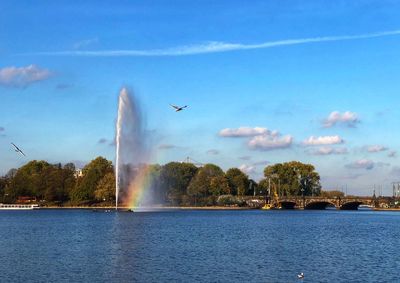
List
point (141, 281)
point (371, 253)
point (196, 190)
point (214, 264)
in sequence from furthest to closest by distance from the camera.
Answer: point (196, 190)
point (371, 253)
point (214, 264)
point (141, 281)

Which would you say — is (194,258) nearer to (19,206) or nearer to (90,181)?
(90,181)

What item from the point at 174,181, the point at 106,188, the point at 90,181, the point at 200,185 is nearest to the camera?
the point at 106,188

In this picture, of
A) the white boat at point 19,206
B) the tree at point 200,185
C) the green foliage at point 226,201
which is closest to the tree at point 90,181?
the white boat at point 19,206

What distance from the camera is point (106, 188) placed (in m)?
177

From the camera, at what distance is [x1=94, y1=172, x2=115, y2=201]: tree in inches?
6944

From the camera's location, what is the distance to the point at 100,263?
144ft

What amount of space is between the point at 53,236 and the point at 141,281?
115ft

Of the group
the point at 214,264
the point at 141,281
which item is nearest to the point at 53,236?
the point at 214,264

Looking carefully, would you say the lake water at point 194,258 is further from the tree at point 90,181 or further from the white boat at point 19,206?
the white boat at point 19,206

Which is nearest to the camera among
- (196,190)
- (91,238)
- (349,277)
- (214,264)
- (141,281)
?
(141,281)

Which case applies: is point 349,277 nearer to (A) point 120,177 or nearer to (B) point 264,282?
(B) point 264,282

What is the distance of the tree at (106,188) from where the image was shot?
176 meters

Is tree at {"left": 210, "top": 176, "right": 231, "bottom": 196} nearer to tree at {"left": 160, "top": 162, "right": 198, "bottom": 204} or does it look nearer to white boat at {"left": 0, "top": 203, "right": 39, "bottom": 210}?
tree at {"left": 160, "top": 162, "right": 198, "bottom": 204}

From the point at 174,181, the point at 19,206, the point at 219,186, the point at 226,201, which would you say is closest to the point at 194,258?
the point at 174,181
